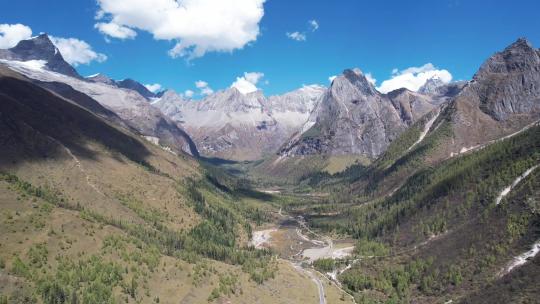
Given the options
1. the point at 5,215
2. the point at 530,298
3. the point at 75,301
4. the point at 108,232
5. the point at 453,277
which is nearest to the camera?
the point at 75,301

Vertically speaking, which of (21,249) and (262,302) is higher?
(21,249)

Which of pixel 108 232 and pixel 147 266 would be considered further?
pixel 108 232

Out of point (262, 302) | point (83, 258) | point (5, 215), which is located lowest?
point (262, 302)

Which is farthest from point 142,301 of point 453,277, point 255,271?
point 453,277

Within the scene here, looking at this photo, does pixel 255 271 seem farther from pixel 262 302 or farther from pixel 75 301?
pixel 75 301

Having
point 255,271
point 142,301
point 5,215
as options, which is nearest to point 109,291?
point 142,301

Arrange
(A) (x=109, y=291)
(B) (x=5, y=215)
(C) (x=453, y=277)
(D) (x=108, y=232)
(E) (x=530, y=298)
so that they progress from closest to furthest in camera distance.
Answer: (A) (x=109, y=291) → (E) (x=530, y=298) → (B) (x=5, y=215) → (D) (x=108, y=232) → (C) (x=453, y=277)

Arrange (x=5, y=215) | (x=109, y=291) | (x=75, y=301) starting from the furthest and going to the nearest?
(x=5, y=215) < (x=109, y=291) < (x=75, y=301)

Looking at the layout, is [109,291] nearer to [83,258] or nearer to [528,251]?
[83,258]

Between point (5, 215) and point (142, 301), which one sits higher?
point (5, 215)
